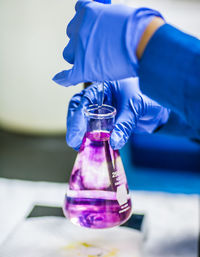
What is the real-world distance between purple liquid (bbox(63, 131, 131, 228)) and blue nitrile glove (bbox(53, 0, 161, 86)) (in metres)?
0.18

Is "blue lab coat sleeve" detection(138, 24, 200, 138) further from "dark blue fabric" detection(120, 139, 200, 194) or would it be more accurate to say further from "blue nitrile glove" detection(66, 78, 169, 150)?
"dark blue fabric" detection(120, 139, 200, 194)

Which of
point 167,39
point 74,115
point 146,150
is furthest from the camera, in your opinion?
point 146,150

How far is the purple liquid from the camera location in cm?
→ 103

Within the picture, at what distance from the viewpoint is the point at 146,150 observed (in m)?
2.12

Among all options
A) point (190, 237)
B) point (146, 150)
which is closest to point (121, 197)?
point (190, 237)

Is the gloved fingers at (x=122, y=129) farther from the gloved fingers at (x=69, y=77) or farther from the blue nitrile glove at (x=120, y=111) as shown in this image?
the gloved fingers at (x=69, y=77)

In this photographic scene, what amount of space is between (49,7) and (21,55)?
0.24m

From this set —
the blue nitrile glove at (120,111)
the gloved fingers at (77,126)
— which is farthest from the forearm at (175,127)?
the gloved fingers at (77,126)

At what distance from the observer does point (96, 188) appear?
3.39 ft

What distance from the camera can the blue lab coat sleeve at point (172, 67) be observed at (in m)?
0.88

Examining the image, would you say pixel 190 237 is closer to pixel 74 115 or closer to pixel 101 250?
pixel 101 250

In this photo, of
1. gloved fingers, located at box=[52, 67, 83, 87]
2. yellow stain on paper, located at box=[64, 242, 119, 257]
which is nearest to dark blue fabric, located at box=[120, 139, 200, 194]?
yellow stain on paper, located at box=[64, 242, 119, 257]

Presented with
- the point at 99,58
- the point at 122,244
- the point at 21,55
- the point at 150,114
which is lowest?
the point at 122,244

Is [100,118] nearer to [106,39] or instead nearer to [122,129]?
[122,129]
